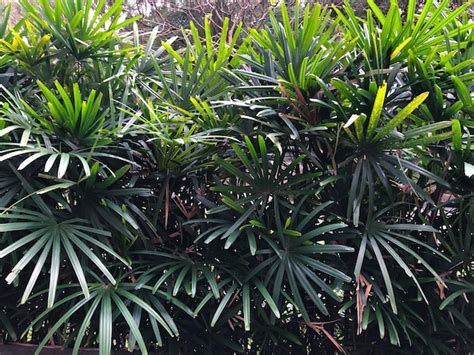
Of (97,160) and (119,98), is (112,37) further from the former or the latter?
(97,160)

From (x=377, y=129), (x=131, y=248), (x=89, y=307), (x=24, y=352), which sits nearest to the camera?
(x=377, y=129)

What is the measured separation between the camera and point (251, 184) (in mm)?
1812

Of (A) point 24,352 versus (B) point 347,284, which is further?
(A) point 24,352

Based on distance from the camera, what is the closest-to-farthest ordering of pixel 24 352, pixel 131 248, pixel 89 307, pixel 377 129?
pixel 377 129 < pixel 89 307 < pixel 131 248 < pixel 24 352

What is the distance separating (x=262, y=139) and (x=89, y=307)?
36.8 inches

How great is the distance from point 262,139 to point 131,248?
2.40 feet

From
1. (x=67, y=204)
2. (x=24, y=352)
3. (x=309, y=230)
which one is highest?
(x=67, y=204)

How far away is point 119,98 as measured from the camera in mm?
2025

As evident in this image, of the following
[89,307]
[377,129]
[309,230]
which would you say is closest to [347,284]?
[309,230]

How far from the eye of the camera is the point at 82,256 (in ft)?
5.99

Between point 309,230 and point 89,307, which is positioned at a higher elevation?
point 309,230

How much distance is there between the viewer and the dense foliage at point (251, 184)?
5.59 feet

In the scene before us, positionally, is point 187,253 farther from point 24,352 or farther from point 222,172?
point 24,352

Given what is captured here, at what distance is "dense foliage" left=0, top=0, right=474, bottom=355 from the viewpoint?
1.70m
